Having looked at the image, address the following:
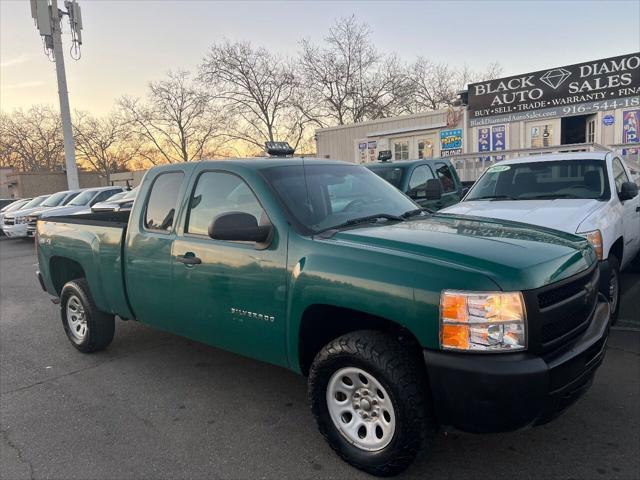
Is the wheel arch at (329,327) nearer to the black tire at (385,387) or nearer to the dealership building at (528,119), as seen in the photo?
the black tire at (385,387)

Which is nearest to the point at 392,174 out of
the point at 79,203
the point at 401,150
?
the point at 401,150

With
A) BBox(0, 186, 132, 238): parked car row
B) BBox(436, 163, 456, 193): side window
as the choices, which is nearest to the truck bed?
BBox(436, 163, 456, 193): side window

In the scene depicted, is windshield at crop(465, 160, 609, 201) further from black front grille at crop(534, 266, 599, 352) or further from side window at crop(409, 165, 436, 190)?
black front grille at crop(534, 266, 599, 352)

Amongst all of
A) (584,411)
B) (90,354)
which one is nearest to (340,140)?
(90,354)

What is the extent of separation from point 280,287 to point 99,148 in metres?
56.1

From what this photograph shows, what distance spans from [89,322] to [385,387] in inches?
135

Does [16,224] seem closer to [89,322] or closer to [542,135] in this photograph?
[89,322]

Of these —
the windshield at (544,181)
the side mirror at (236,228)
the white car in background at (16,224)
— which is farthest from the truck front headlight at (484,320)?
the white car in background at (16,224)

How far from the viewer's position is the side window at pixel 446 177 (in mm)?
8923

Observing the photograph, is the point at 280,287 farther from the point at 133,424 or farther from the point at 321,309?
the point at 133,424

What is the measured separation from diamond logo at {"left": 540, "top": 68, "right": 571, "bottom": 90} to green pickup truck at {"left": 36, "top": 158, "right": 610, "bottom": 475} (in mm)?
12506

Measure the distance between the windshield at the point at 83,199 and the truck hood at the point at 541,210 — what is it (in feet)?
45.3

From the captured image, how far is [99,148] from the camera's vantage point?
2078 inches

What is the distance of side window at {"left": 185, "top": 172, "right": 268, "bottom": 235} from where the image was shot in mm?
3406
